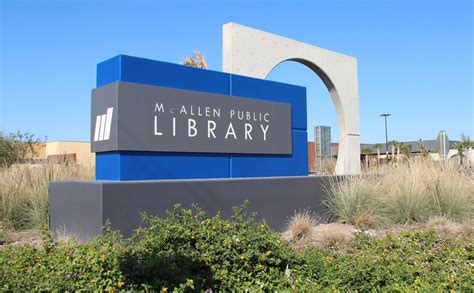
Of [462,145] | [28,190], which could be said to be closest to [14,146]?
[28,190]

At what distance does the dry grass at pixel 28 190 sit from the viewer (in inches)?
315

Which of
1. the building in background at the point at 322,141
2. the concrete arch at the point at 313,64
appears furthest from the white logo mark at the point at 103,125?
the building in background at the point at 322,141

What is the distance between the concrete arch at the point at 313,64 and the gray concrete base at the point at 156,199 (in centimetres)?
292

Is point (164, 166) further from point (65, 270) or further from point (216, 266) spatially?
point (65, 270)

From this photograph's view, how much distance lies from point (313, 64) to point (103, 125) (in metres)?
7.06

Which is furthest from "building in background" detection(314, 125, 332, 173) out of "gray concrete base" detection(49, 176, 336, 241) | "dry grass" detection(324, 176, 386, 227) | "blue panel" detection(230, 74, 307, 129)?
"gray concrete base" detection(49, 176, 336, 241)

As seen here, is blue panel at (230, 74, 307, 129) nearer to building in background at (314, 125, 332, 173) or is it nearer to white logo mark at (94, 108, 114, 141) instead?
white logo mark at (94, 108, 114, 141)

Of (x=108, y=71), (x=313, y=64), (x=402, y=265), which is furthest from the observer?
(x=313, y=64)

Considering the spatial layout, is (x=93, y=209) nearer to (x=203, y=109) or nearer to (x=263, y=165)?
(x=203, y=109)

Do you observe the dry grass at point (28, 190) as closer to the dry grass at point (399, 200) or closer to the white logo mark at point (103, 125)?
the white logo mark at point (103, 125)

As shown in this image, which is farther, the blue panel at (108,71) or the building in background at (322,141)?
the building in background at (322,141)

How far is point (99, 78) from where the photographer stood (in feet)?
23.7

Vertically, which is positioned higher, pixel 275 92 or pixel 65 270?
pixel 275 92

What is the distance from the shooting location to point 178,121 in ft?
23.8
